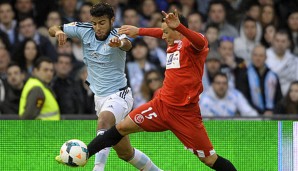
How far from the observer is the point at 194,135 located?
11.0 m

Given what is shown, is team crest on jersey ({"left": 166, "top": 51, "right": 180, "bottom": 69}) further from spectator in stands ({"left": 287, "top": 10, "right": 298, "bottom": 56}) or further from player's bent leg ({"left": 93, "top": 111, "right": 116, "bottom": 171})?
spectator in stands ({"left": 287, "top": 10, "right": 298, "bottom": 56})

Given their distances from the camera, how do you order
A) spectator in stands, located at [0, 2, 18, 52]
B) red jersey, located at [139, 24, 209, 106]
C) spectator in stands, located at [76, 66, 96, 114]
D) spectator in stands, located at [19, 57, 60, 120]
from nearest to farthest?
red jersey, located at [139, 24, 209, 106] → spectator in stands, located at [19, 57, 60, 120] → spectator in stands, located at [76, 66, 96, 114] → spectator in stands, located at [0, 2, 18, 52]

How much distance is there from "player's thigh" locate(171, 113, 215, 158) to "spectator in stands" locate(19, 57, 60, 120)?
3.27 meters

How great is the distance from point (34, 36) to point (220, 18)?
3108 mm

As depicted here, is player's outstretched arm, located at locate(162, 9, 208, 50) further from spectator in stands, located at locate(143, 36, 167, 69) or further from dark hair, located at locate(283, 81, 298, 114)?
spectator in stands, located at locate(143, 36, 167, 69)

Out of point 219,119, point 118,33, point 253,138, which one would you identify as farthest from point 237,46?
point 118,33

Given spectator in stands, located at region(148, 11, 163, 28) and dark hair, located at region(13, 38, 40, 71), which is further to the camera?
spectator in stands, located at region(148, 11, 163, 28)

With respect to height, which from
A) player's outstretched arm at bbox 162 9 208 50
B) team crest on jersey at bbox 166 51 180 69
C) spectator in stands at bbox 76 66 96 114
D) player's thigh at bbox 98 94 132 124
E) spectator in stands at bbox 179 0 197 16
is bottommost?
spectator in stands at bbox 76 66 96 114

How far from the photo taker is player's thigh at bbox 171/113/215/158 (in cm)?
1098

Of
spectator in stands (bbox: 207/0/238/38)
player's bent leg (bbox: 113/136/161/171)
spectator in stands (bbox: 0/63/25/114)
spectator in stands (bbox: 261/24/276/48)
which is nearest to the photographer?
player's bent leg (bbox: 113/136/161/171)

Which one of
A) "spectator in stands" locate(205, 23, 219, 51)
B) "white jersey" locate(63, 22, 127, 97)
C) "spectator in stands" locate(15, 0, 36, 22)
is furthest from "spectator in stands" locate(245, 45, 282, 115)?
"white jersey" locate(63, 22, 127, 97)

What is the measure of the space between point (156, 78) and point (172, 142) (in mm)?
2884

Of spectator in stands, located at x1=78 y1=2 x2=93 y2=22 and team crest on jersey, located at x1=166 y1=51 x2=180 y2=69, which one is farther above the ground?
team crest on jersey, located at x1=166 y1=51 x2=180 y2=69

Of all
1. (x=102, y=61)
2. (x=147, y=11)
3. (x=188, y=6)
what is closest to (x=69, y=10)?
(x=147, y=11)
